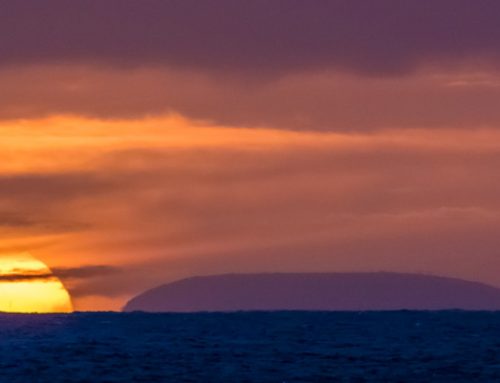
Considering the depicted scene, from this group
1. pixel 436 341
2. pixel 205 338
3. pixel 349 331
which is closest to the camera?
pixel 436 341

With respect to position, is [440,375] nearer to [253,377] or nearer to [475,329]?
[253,377]

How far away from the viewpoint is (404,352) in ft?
454

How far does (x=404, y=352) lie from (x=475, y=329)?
193 feet

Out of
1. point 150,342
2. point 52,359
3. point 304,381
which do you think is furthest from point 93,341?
point 304,381

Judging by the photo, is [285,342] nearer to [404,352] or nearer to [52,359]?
[404,352]

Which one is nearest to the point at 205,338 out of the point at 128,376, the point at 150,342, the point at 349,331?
the point at 150,342

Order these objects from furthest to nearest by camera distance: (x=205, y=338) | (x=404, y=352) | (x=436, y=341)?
1. (x=205, y=338)
2. (x=436, y=341)
3. (x=404, y=352)

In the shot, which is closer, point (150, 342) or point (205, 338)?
point (150, 342)

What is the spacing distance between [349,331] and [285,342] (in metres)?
35.3

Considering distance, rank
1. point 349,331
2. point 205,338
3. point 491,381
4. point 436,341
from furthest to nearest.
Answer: point 349,331 < point 205,338 < point 436,341 < point 491,381

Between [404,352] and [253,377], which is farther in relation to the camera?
[404,352]

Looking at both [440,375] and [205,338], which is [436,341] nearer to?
[205,338]

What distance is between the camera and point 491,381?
105 meters

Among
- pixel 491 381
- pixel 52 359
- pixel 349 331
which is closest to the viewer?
pixel 491 381
